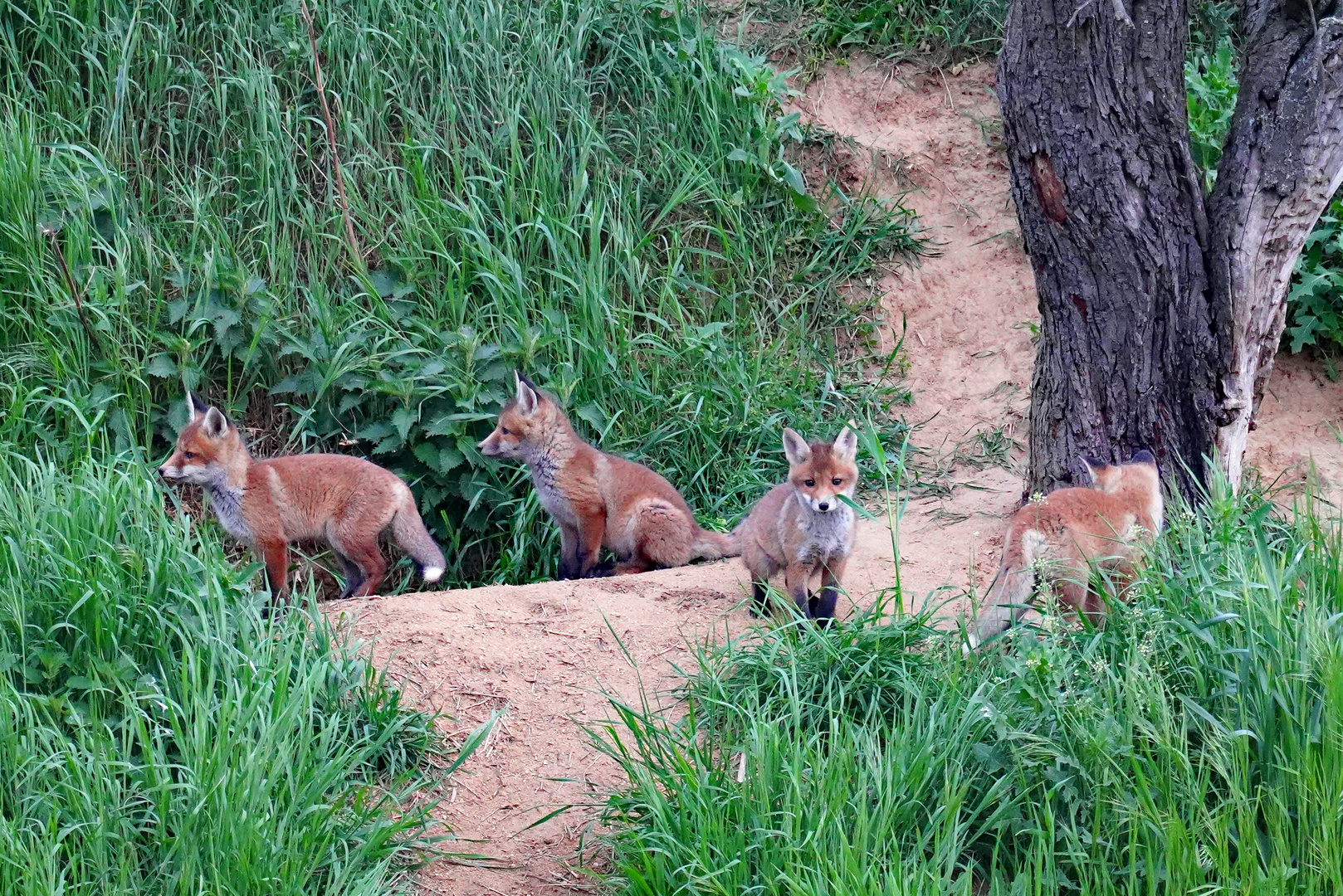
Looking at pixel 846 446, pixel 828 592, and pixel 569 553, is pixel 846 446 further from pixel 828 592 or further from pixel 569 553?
pixel 569 553

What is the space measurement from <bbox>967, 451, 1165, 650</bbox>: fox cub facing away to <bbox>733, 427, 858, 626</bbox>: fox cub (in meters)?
0.79

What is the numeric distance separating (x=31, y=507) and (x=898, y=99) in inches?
288

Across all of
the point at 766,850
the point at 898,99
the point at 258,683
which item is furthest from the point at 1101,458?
the point at 898,99

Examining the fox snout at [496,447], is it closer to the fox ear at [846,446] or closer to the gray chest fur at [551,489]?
the gray chest fur at [551,489]

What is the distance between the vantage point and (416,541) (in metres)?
6.85

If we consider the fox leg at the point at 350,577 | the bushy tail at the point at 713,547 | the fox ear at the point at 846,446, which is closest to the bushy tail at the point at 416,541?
the fox leg at the point at 350,577

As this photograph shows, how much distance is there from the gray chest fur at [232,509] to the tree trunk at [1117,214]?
4.23 metres

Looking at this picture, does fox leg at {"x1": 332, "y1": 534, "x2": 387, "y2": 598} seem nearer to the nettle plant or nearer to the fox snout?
the fox snout

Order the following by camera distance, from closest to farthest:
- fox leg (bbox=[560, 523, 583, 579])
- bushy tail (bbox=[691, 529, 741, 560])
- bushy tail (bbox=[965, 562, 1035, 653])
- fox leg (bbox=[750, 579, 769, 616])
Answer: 1. bushy tail (bbox=[965, 562, 1035, 653])
2. fox leg (bbox=[750, 579, 769, 616])
3. bushy tail (bbox=[691, 529, 741, 560])
4. fox leg (bbox=[560, 523, 583, 579])

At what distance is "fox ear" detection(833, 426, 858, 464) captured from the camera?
18.6 feet

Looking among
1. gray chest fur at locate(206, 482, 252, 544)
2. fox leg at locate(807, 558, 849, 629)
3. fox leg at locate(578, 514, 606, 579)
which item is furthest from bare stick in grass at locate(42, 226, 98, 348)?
fox leg at locate(807, 558, 849, 629)

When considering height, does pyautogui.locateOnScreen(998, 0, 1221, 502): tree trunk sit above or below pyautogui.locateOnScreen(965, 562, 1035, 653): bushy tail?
above

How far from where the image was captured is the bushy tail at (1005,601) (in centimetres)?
484

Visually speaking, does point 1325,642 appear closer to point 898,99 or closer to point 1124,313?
point 1124,313
